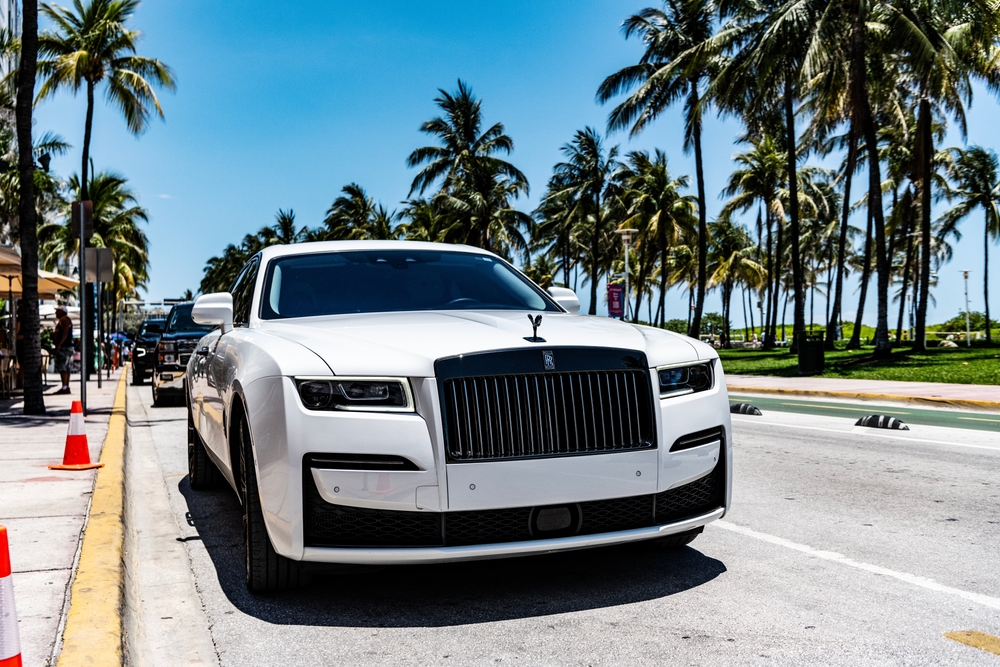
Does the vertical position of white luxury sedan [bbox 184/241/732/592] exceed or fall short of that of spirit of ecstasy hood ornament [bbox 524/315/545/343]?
it falls short

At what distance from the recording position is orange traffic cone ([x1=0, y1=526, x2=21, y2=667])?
2.65 meters

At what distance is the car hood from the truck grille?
0.47 feet

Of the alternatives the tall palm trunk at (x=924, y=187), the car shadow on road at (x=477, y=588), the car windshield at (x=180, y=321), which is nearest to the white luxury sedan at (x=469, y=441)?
the car shadow on road at (x=477, y=588)

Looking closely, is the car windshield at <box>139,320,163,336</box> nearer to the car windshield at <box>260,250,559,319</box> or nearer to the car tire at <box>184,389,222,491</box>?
the car tire at <box>184,389,222,491</box>

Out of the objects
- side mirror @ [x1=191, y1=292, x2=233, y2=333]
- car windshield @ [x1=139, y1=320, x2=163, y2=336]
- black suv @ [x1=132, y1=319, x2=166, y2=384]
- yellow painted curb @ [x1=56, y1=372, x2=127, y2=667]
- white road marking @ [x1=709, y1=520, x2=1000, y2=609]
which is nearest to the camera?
yellow painted curb @ [x1=56, y1=372, x2=127, y2=667]

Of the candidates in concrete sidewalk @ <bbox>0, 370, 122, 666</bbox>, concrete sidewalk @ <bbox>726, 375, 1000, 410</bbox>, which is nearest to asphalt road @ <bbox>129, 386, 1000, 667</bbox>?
concrete sidewalk @ <bbox>0, 370, 122, 666</bbox>

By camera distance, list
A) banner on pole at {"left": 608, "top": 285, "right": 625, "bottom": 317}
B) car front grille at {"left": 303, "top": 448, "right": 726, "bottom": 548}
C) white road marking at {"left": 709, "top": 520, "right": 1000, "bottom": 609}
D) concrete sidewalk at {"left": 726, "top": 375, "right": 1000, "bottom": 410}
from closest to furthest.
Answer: car front grille at {"left": 303, "top": 448, "right": 726, "bottom": 548}
white road marking at {"left": 709, "top": 520, "right": 1000, "bottom": 609}
concrete sidewalk at {"left": 726, "top": 375, "right": 1000, "bottom": 410}
banner on pole at {"left": 608, "top": 285, "right": 625, "bottom": 317}

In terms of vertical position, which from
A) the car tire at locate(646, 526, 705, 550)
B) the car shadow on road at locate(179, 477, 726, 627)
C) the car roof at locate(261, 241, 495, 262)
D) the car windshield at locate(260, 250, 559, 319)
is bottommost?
the car shadow on road at locate(179, 477, 726, 627)

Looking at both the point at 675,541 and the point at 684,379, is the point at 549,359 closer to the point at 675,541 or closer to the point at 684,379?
the point at 684,379

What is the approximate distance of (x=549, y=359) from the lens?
3.97m

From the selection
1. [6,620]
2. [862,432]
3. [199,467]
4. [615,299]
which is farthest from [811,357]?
[6,620]

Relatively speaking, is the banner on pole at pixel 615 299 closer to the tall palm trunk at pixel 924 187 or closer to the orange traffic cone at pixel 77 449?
the tall palm trunk at pixel 924 187

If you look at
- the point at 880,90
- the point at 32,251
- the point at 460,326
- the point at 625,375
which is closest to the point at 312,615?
the point at 460,326

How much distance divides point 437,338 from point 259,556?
4.15ft
